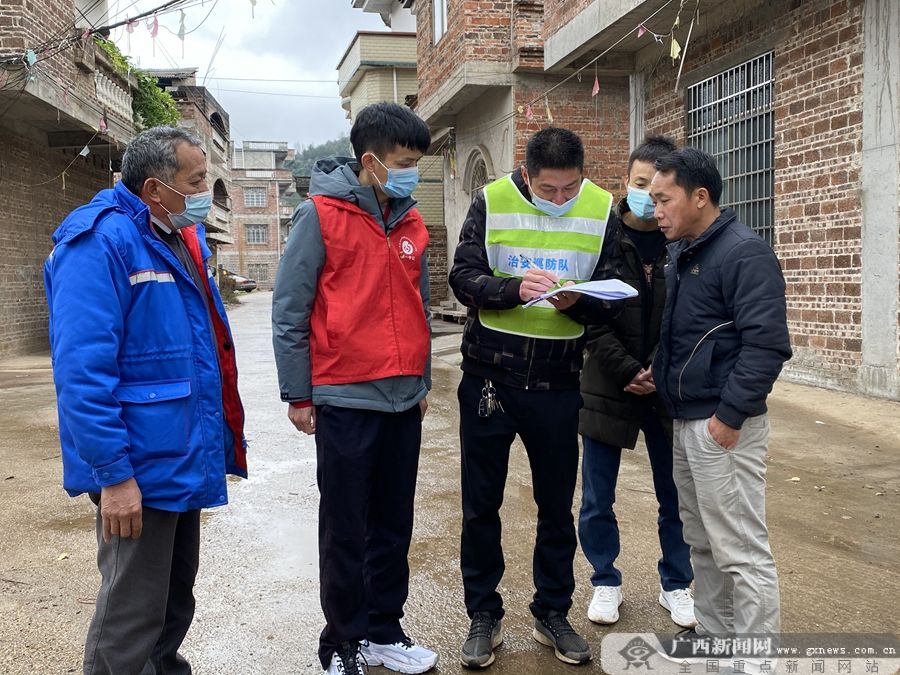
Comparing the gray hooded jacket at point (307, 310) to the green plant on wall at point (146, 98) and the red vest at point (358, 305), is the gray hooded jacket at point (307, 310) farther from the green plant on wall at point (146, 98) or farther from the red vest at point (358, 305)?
the green plant on wall at point (146, 98)

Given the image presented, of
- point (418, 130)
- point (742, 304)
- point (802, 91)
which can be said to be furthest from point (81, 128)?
point (742, 304)

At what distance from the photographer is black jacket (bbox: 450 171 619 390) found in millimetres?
2898

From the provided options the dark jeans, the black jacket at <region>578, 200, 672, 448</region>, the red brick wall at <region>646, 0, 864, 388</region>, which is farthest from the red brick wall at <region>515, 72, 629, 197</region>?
the dark jeans

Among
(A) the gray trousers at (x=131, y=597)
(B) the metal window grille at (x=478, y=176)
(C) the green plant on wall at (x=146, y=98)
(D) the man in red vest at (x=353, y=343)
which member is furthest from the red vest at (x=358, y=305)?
(C) the green plant on wall at (x=146, y=98)

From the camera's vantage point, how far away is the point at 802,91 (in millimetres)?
8258

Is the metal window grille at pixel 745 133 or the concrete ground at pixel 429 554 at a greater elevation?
the metal window grille at pixel 745 133

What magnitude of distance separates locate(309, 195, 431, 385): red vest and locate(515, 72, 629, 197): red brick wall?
9867mm

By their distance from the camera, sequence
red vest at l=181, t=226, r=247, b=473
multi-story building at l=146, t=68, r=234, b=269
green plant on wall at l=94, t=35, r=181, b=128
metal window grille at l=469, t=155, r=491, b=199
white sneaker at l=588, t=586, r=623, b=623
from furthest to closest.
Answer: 1. multi-story building at l=146, t=68, r=234, b=269
2. green plant on wall at l=94, t=35, r=181, b=128
3. metal window grille at l=469, t=155, r=491, b=199
4. white sneaker at l=588, t=586, r=623, b=623
5. red vest at l=181, t=226, r=247, b=473

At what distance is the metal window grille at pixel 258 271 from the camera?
60.8 m

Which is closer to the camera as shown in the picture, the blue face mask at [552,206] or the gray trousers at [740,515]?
the gray trousers at [740,515]

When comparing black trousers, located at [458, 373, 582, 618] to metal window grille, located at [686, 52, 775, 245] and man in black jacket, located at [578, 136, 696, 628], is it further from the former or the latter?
metal window grille, located at [686, 52, 775, 245]

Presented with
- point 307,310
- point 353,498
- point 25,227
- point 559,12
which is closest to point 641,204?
point 307,310

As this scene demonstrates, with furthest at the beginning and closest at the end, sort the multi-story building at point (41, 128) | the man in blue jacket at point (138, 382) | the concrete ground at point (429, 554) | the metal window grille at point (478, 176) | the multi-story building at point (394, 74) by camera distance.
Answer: the multi-story building at point (394, 74)
the metal window grille at point (478, 176)
the multi-story building at point (41, 128)
the concrete ground at point (429, 554)
the man in blue jacket at point (138, 382)

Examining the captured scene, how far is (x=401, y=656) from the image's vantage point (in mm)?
2908
